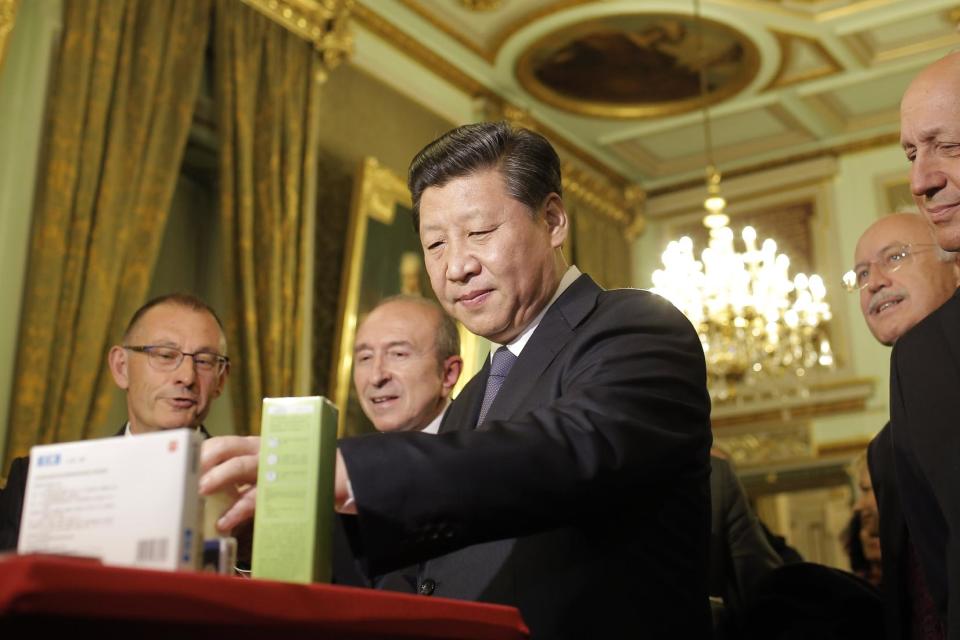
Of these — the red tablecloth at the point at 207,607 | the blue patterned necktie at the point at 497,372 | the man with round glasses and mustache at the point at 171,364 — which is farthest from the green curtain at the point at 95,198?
the red tablecloth at the point at 207,607

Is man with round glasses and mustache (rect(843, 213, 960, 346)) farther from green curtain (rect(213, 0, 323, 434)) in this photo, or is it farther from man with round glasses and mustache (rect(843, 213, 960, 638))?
green curtain (rect(213, 0, 323, 434))

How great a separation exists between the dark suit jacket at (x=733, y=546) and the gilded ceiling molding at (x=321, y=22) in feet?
16.3

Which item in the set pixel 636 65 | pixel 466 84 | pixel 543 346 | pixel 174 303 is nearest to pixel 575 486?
pixel 543 346

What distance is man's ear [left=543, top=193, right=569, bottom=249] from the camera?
238cm

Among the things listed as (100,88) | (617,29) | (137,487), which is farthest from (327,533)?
(617,29)

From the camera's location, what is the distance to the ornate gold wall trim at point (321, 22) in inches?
301

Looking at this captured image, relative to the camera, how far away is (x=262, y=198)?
7.15 m

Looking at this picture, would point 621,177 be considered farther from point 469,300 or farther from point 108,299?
point 469,300

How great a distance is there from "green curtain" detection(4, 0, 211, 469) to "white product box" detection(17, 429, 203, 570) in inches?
175

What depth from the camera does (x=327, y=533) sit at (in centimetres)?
141

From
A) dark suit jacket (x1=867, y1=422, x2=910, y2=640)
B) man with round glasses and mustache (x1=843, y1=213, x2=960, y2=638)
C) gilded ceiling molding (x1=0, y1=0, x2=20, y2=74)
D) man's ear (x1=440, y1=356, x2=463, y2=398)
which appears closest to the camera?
dark suit jacket (x1=867, y1=422, x2=910, y2=640)

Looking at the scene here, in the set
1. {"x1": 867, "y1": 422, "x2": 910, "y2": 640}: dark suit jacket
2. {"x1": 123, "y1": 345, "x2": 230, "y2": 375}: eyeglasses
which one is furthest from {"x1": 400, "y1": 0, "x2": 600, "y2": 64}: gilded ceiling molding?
{"x1": 867, "y1": 422, "x2": 910, "y2": 640}: dark suit jacket

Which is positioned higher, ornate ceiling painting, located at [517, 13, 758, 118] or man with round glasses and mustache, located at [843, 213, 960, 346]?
ornate ceiling painting, located at [517, 13, 758, 118]

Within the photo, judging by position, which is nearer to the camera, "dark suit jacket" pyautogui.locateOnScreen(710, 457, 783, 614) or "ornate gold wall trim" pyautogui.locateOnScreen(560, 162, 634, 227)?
"dark suit jacket" pyautogui.locateOnScreen(710, 457, 783, 614)
